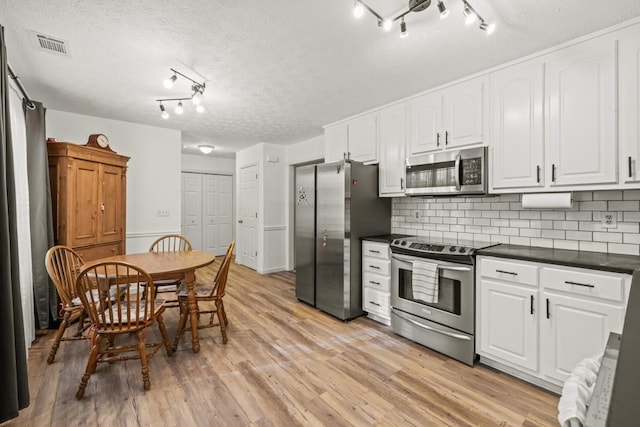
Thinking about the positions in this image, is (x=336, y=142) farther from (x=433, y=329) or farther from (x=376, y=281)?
(x=433, y=329)

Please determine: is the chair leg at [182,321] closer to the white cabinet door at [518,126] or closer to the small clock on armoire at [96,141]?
the small clock on armoire at [96,141]

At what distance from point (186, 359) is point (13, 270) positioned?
1350 millimetres

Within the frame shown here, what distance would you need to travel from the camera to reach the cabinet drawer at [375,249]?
3.14 m

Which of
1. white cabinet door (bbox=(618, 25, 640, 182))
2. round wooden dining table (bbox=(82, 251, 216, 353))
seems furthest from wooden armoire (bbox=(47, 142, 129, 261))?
white cabinet door (bbox=(618, 25, 640, 182))

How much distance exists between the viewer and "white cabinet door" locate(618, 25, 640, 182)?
1.88 meters

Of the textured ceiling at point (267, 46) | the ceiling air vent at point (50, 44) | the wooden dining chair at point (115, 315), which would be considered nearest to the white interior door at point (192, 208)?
the textured ceiling at point (267, 46)

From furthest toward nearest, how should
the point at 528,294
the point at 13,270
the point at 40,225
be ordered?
the point at 40,225
the point at 528,294
the point at 13,270

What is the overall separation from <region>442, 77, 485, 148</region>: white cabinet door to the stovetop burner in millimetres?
949

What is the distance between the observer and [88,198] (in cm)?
330

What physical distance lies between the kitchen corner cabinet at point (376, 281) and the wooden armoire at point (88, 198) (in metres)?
3.12

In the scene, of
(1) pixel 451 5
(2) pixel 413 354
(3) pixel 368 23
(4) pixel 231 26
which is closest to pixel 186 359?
(2) pixel 413 354

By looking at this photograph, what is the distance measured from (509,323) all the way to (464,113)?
6.09 ft

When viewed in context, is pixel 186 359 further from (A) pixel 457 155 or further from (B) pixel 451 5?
(B) pixel 451 5

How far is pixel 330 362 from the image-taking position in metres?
2.43
